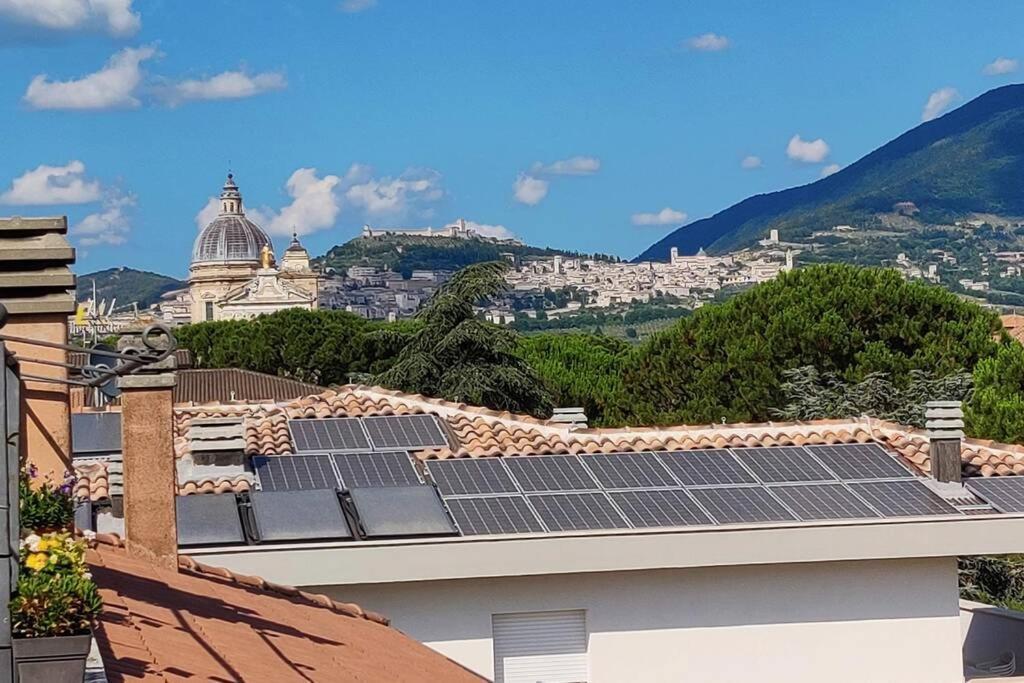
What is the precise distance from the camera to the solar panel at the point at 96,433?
61.8 feet

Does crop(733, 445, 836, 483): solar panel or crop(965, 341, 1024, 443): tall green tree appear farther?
crop(965, 341, 1024, 443): tall green tree

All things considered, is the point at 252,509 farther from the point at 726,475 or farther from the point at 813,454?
the point at 813,454

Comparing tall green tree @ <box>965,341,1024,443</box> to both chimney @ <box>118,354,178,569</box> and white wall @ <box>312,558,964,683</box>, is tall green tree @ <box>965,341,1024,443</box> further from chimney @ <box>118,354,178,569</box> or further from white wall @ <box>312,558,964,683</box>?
chimney @ <box>118,354,178,569</box>

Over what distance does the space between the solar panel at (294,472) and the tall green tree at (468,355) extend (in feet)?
78.4

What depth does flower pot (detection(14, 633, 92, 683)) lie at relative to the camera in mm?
5105

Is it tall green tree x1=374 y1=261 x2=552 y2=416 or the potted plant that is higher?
tall green tree x1=374 y1=261 x2=552 y2=416

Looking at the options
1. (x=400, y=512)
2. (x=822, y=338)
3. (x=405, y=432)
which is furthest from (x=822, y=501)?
(x=822, y=338)

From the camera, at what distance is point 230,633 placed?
7988 millimetres

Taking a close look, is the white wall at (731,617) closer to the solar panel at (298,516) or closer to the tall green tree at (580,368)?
the solar panel at (298,516)

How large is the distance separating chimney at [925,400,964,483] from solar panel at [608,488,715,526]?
232cm

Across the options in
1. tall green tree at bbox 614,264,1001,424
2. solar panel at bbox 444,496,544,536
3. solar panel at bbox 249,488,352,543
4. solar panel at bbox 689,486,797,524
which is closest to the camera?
solar panel at bbox 249,488,352,543

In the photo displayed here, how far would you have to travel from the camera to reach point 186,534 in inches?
521

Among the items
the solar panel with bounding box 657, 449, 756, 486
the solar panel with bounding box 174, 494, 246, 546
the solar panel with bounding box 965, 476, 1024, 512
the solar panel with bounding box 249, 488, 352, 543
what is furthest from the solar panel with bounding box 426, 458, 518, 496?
the solar panel with bounding box 965, 476, 1024, 512

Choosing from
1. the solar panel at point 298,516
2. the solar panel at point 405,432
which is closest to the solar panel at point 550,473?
the solar panel at point 405,432
